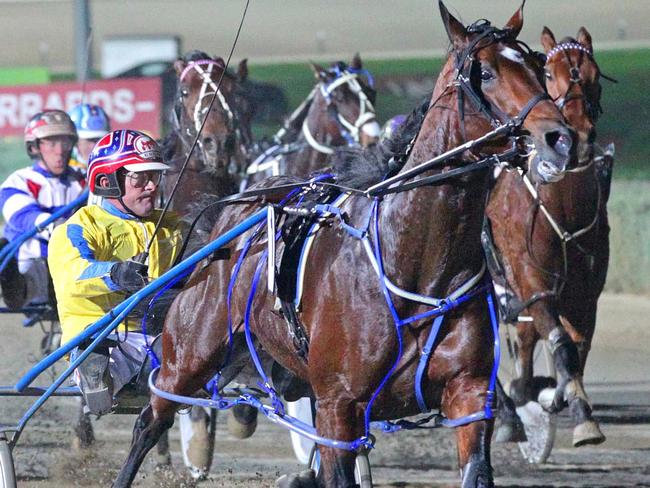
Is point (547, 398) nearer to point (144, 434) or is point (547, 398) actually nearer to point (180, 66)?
point (144, 434)

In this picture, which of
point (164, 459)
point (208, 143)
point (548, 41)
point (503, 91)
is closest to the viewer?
point (503, 91)

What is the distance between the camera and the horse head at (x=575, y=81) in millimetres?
5918

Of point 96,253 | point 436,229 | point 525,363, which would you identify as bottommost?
point 525,363

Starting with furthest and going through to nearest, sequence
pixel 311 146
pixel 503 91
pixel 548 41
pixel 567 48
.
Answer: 1. pixel 311 146
2. pixel 548 41
3. pixel 567 48
4. pixel 503 91

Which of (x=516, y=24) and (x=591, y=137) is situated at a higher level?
(x=516, y=24)

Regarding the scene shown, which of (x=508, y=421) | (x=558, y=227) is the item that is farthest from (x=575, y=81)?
(x=508, y=421)

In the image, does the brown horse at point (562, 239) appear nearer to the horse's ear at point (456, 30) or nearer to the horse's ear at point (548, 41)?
the horse's ear at point (548, 41)

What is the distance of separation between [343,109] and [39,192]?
237 centimetres

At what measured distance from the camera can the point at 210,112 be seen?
7.28 metres

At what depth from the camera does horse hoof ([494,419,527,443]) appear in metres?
Result: 6.36

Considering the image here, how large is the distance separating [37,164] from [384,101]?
7.35 meters

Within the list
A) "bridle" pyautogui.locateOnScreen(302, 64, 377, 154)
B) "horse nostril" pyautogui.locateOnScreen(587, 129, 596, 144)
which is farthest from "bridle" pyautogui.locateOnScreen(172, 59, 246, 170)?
"horse nostril" pyautogui.locateOnScreen(587, 129, 596, 144)

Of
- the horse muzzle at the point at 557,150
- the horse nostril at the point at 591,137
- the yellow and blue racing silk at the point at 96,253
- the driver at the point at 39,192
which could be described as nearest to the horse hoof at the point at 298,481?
the yellow and blue racing silk at the point at 96,253

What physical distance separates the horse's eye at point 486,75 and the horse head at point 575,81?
1869mm
